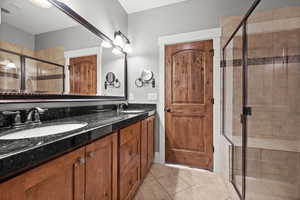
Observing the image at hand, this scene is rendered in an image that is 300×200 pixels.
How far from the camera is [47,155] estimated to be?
1.85ft

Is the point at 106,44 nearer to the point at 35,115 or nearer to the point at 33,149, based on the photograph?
the point at 35,115

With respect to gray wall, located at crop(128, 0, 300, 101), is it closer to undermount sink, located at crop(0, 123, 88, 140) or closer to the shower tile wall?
the shower tile wall

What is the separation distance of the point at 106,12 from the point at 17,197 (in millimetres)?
2192

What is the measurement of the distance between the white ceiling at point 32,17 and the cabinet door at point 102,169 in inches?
39.4

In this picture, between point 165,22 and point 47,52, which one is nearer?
point 47,52

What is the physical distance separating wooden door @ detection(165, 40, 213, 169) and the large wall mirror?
1.14 m

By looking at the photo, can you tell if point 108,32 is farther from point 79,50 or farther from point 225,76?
point 225,76

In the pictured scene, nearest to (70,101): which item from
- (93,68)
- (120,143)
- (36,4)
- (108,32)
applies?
(93,68)

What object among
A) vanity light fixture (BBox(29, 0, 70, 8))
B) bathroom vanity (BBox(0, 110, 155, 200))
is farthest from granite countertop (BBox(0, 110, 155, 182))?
vanity light fixture (BBox(29, 0, 70, 8))

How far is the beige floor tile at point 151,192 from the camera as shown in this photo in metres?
1.53

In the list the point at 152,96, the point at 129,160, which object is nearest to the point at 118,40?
the point at 152,96

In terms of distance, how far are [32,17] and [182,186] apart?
2.22m

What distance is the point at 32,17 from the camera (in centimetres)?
107

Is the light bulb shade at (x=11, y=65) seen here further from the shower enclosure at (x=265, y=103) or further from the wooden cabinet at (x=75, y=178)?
the shower enclosure at (x=265, y=103)
